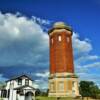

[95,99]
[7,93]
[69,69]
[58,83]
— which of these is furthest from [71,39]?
[7,93]

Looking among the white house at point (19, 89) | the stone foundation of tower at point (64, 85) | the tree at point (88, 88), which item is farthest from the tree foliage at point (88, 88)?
the white house at point (19, 89)

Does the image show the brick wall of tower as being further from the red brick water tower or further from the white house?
the white house

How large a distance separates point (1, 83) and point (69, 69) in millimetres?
19945

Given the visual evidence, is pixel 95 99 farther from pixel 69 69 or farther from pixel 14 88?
pixel 14 88

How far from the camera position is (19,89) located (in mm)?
58531

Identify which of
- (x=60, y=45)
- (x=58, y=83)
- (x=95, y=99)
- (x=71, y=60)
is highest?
(x=60, y=45)

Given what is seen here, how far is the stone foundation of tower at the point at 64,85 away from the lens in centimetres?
6650

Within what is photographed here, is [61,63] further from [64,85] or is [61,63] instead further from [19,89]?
[19,89]

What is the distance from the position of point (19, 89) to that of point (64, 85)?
14.2 m

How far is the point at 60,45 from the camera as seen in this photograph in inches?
2773

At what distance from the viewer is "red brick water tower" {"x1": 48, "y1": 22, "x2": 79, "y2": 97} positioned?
6688 centimetres

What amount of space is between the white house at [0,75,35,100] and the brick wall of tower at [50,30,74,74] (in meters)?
10.8

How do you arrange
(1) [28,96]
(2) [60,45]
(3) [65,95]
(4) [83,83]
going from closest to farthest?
(1) [28,96], (3) [65,95], (2) [60,45], (4) [83,83]

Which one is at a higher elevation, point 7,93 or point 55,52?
point 55,52
